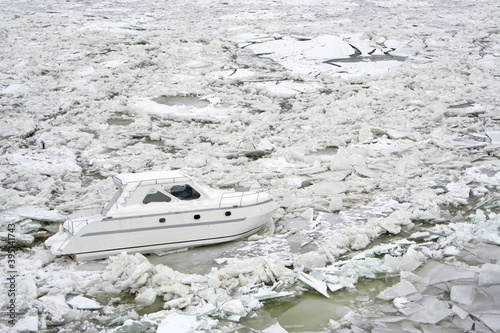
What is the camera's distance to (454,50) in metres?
20.8

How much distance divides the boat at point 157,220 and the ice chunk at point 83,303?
1.16 metres

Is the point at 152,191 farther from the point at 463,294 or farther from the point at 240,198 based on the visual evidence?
the point at 463,294

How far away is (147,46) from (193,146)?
33.3ft

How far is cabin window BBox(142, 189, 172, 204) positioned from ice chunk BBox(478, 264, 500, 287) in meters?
4.60

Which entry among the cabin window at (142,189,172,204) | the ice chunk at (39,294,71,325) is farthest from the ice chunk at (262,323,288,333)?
the cabin window at (142,189,172,204)

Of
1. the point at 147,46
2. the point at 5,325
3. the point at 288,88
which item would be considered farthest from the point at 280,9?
the point at 5,325

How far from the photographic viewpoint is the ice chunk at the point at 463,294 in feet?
21.7

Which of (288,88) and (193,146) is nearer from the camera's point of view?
(193,146)

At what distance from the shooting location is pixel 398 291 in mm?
6973

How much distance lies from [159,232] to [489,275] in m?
4.65

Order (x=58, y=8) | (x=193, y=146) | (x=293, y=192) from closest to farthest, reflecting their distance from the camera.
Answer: (x=293, y=192)
(x=193, y=146)
(x=58, y=8)

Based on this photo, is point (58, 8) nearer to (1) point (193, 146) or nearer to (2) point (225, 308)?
(1) point (193, 146)

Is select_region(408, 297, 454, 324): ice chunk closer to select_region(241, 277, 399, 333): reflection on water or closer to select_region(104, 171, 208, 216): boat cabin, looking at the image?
select_region(241, 277, 399, 333): reflection on water

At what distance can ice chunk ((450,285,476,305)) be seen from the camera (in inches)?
261
